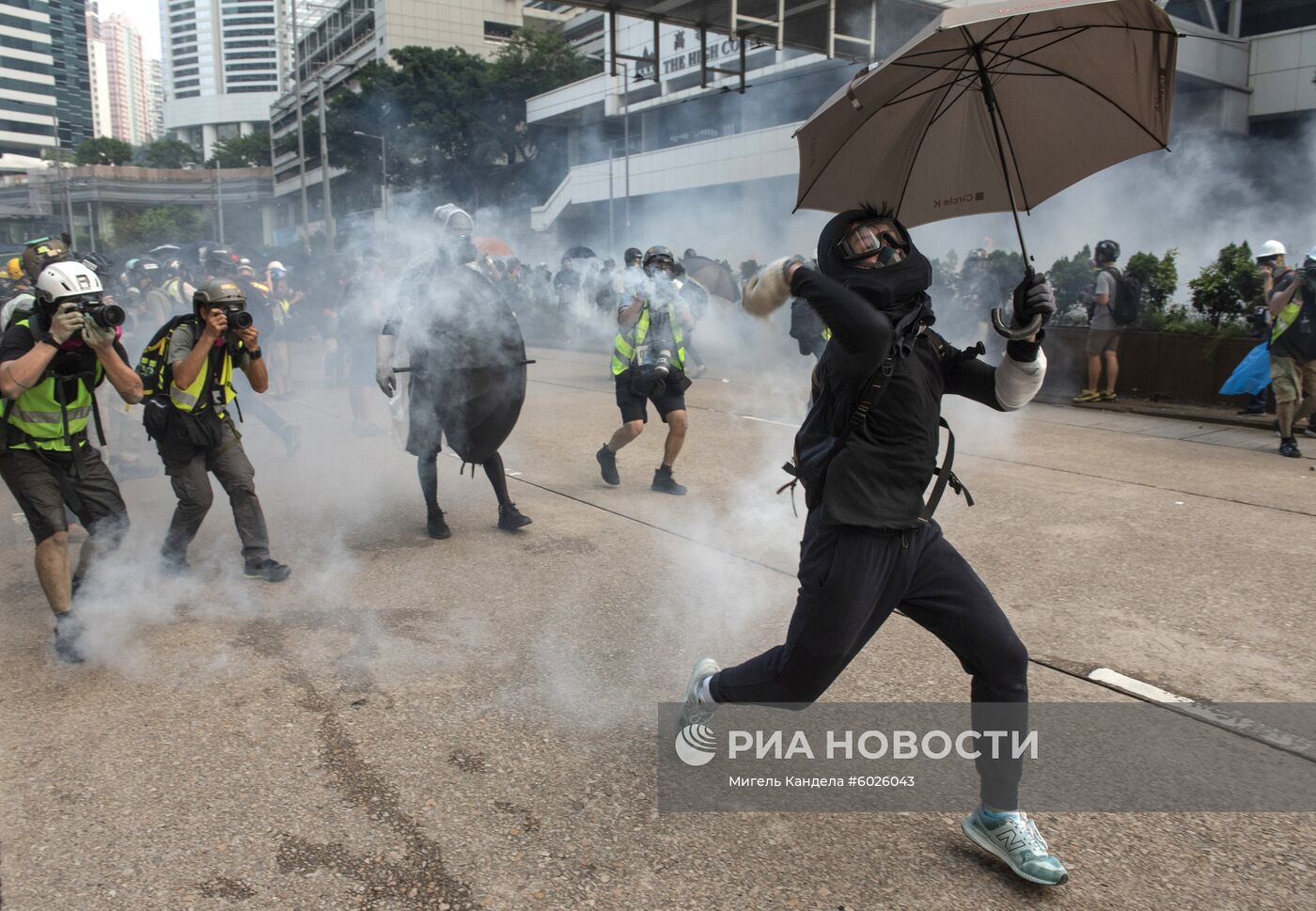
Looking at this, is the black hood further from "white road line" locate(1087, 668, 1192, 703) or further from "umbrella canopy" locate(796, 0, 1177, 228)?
"white road line" locate(1087, 668, 1192, 703)

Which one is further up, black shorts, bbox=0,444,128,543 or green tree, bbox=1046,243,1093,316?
green tree, bbox=1046,243,1093,316

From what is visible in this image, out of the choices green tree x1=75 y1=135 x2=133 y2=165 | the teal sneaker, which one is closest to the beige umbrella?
the teal sneaker

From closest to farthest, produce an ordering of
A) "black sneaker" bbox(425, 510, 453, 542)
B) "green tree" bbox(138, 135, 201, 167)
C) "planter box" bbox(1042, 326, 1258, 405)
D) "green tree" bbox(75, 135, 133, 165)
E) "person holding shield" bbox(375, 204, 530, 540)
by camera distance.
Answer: "person holding shield" bbox(375, 204, 530, 540) → "black sneaker" bbox(425, 510, 453, 542) → "planter box" bbox(1042, 326, 1258, 405) → "green tree" bbox(75, 135, 133, 165) → "green tree" bbox(138, 135, 201, 167)

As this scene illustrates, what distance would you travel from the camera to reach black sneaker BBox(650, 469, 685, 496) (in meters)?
6.86

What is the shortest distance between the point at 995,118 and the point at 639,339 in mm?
4126

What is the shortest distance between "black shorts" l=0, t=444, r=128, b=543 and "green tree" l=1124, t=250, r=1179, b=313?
10.6 metres

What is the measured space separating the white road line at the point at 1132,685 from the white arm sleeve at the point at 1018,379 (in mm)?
1588

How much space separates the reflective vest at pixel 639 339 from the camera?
6.78 meters

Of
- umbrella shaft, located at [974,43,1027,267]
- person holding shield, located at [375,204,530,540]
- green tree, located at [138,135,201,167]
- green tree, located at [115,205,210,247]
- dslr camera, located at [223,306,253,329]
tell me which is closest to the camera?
umbrella shaft, located at [974,43,1027,267]

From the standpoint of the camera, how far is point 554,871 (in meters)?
2.54

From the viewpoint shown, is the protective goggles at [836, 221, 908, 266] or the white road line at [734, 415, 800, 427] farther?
the white road line at [734, 415, 800, 427]

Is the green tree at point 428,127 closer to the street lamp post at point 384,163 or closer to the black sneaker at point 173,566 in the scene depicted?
the street lamp post at point 384,163

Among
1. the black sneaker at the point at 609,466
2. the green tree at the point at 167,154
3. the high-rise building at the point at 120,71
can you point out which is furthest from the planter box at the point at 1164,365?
the high-rise building at the point at 120,71

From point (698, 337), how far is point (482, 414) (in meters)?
10.1
